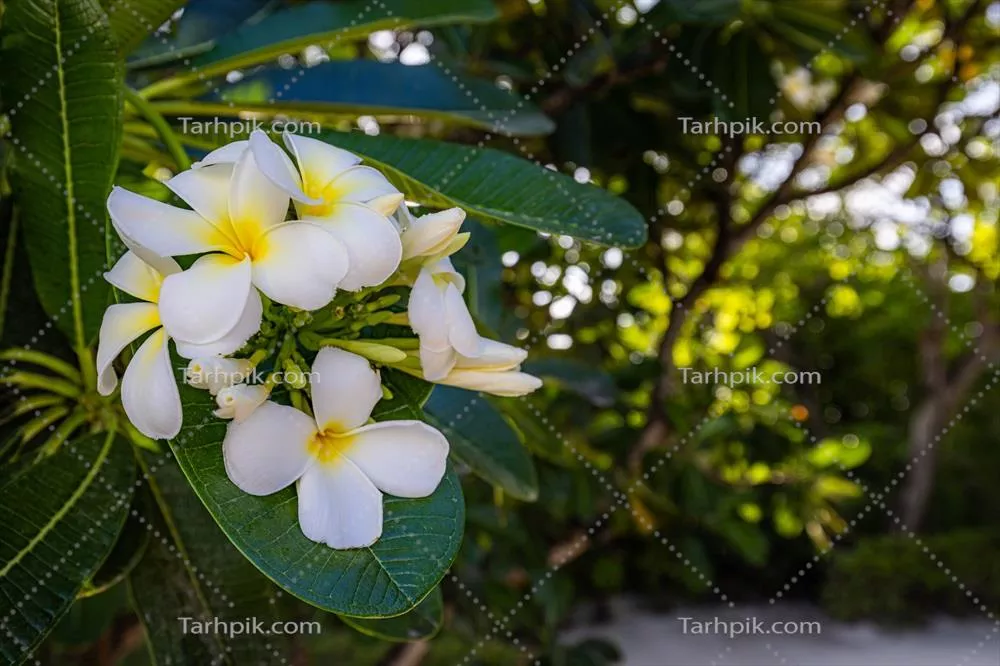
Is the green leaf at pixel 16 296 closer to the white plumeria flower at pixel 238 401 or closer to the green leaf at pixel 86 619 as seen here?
the white plumeria flower at pixel 238 401

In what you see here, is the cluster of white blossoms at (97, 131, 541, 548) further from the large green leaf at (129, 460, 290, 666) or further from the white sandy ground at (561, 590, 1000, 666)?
the white sandy ground at (561, 590, 1000, 666)

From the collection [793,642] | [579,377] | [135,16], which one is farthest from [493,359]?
[793,642]

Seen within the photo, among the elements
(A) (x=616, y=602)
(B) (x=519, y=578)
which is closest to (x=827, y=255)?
(A) (x=616, y=602)

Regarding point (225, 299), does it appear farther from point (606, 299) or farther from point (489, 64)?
point (606, 299)

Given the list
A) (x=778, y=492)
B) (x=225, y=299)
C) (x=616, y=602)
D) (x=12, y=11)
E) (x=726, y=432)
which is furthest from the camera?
(x=616, y=602)

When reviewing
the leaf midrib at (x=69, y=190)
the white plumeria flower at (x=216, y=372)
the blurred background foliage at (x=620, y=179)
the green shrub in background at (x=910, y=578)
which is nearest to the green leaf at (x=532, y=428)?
the blurred background foliage at (x=620, y=179)
